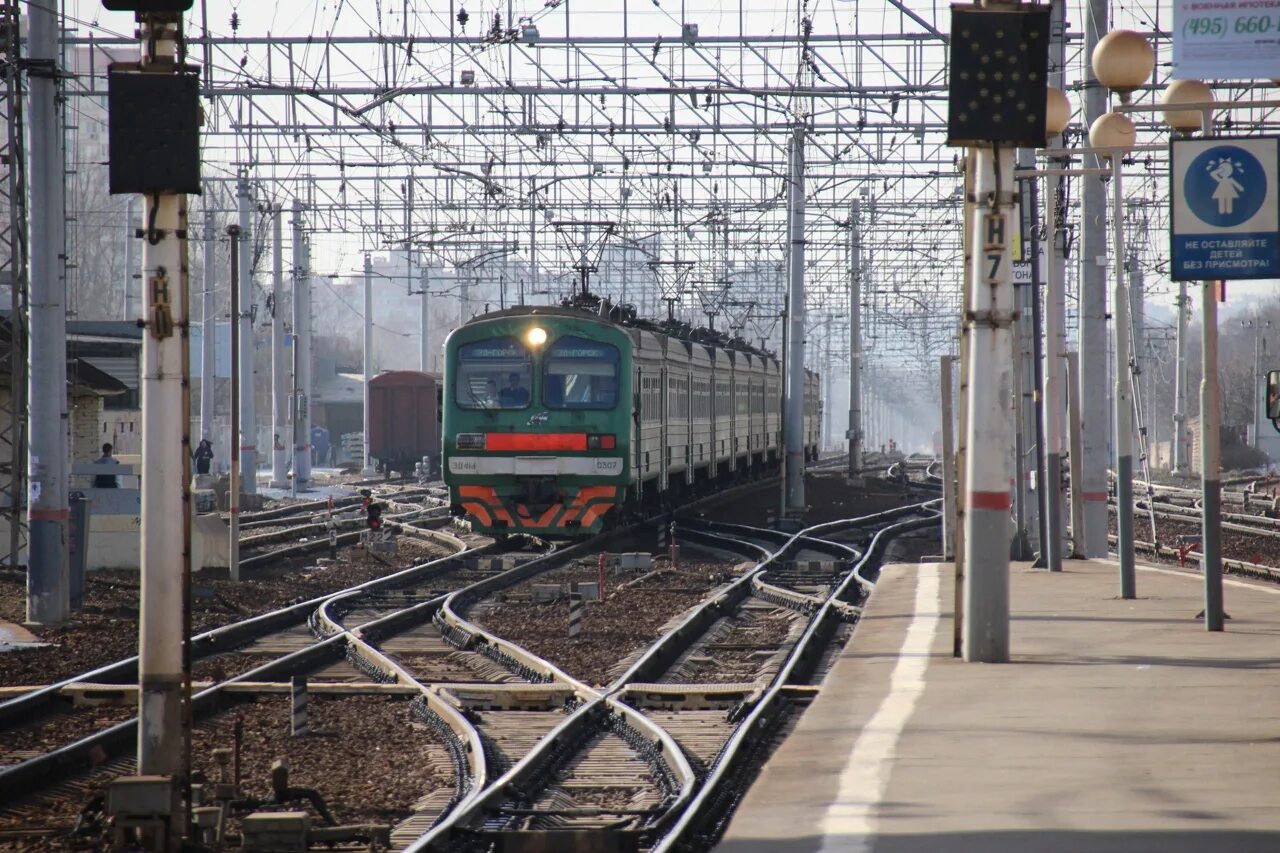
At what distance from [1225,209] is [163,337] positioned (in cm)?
604

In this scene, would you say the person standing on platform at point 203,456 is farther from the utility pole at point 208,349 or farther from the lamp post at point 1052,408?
the lamp post at point 1052,408

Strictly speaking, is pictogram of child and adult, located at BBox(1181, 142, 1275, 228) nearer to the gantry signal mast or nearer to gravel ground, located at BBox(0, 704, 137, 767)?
Result: the gantry signal mast

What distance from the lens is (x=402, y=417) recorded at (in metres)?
50.9

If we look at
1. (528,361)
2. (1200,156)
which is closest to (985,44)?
(1200,156)

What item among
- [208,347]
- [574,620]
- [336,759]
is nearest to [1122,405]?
[574,620]

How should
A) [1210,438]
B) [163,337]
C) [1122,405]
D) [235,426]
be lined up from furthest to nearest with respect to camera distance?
[235,426], [1122,405], [1210,438], [163,337]

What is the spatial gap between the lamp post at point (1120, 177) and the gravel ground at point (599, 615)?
3802 millimetres

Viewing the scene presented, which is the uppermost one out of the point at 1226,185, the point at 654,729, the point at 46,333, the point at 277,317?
the point at 277,317

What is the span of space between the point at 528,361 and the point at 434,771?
13.7 m

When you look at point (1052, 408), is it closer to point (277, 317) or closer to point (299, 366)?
point (277, 317)

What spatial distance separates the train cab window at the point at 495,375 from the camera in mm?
22141

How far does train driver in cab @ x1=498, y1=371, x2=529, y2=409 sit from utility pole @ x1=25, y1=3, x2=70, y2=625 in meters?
7.68

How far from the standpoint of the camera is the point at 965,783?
21.7ft

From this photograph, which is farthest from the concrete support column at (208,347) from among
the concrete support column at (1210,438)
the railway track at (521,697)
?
the concrete support column at (1210,438)
